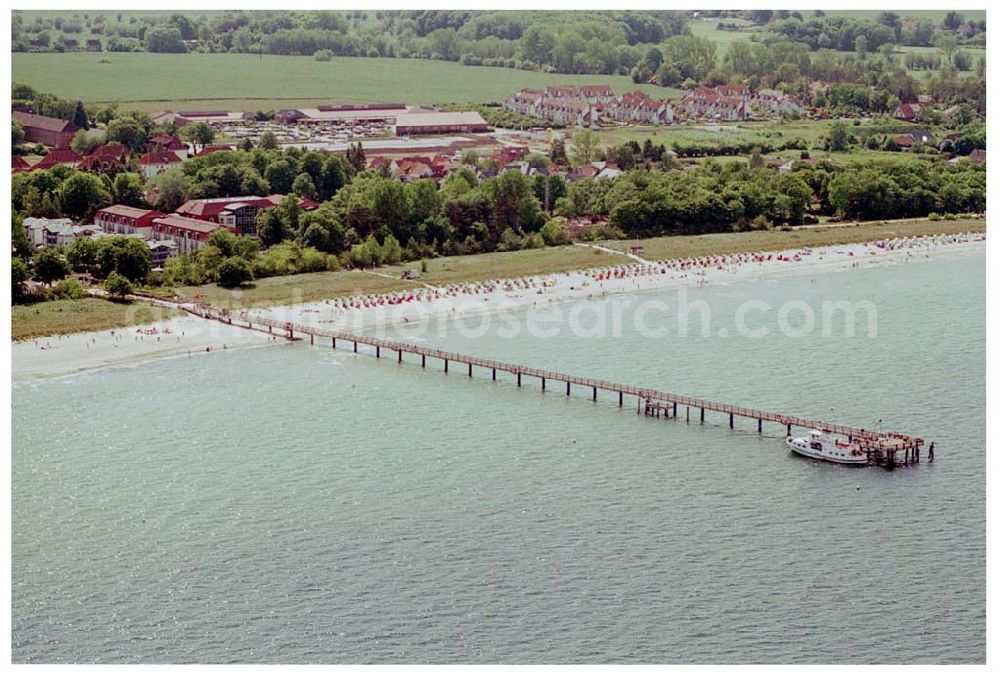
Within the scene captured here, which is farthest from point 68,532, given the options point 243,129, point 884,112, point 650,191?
point 884,112

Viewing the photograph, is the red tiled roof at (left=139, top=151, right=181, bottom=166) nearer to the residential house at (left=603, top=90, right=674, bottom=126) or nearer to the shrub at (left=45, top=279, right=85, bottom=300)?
the shrub at (left=45, top=279, right=85, bottom=300)

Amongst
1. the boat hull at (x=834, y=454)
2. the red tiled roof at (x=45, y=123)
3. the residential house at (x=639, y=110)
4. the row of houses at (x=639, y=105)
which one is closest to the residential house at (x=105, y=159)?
the red tiled roof at (x=45, y=123)

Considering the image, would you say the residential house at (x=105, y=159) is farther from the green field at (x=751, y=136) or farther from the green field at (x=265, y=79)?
the green field at (x=751, y=136)

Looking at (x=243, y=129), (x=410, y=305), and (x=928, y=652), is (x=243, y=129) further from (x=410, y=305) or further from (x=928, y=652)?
(x=928, y=652)

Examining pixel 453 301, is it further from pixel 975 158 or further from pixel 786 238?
pixel 975 158

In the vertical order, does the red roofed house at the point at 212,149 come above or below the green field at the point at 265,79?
below

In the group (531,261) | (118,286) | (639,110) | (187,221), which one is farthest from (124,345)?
(639,110)
